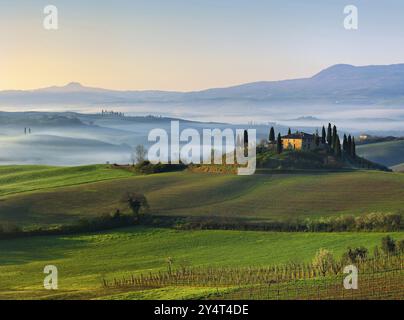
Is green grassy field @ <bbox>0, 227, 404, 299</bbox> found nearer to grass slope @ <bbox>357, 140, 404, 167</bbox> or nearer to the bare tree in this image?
the bare tree

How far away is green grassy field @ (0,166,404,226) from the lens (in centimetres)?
4850

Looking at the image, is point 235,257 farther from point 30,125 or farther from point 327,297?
point 30,125

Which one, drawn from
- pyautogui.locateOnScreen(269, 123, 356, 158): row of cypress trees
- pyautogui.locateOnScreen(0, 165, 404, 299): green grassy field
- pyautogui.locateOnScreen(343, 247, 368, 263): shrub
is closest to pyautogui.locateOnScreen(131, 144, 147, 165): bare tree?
pyautogui.locateOnScreen(0, 165, 404, 299): green grassy field

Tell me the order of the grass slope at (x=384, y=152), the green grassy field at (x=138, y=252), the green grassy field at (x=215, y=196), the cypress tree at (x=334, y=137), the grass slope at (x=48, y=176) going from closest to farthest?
the green grassy field at (x=138, y=252), the green grassy field at (x=215, y=196), the grass slope at (x=48, y=176), the cypress tree at (x=334, y=137), the grass slope at (x=384, y=152)

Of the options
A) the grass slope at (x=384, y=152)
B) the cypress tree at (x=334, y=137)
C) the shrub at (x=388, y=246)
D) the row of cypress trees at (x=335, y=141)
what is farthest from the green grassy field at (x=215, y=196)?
the grass slope at (x=384, y=152)

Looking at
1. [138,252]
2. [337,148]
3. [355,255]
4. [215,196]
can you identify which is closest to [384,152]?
[337,148]

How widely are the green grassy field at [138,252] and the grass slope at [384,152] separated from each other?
72420mm

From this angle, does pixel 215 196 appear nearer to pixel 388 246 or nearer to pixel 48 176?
pixel 388 246

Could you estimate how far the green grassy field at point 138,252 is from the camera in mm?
31844

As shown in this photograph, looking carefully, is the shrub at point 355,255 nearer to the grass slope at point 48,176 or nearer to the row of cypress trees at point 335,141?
the grass slope at point 48,176

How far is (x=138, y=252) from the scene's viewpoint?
38.3 meters

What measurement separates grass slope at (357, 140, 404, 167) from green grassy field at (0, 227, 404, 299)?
72.4 meters

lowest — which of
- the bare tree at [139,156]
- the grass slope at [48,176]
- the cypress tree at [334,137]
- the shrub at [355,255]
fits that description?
the shrub at [355,255]
